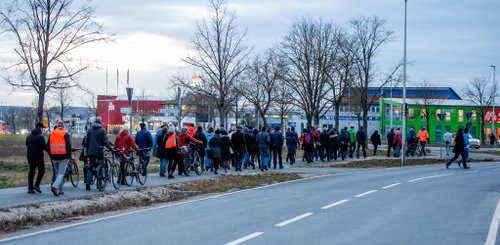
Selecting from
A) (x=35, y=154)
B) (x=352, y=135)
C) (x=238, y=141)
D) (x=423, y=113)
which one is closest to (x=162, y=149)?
(x=238, y=141)

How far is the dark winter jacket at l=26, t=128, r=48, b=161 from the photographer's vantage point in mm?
17062

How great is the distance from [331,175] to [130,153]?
31.5ft

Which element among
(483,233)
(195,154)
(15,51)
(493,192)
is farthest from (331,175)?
(483,233)

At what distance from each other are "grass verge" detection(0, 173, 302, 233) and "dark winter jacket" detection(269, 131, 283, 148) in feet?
16.1

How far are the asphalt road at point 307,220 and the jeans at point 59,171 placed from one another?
8.77ft

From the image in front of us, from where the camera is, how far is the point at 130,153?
67.3 ft

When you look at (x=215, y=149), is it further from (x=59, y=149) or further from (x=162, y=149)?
(x=59, y=149)

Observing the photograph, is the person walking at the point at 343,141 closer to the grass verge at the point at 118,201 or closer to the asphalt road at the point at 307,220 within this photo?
the grass verge at the point at 118,201

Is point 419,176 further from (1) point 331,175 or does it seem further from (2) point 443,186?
(2) point 443,186

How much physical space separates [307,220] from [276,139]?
17.1m

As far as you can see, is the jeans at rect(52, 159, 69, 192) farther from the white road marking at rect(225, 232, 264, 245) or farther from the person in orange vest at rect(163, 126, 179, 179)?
the white road marking at rect(225, 232, 264, 245)

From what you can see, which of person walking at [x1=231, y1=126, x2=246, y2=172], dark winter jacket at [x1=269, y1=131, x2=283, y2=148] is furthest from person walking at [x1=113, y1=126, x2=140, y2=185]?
dark winter jacket at [x1=269, y1=131, x2=283, y2=148]

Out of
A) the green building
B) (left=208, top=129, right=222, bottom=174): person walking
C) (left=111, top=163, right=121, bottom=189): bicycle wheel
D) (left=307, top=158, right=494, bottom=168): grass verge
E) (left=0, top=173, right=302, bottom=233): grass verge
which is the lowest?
(left=0, top=173, right=302, bottom=233): grass verge

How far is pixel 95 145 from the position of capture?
18.2 metres
